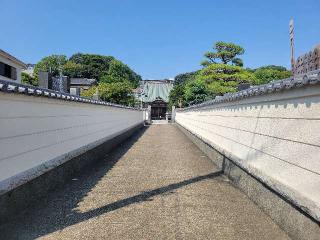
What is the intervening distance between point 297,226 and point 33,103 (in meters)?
4.80

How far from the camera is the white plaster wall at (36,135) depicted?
18.3 feet

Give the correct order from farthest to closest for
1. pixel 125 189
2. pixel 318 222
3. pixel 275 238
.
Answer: pixel 125 189
pixel 275 238
pixel 318 222

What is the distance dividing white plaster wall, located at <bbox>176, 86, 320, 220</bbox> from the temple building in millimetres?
58645

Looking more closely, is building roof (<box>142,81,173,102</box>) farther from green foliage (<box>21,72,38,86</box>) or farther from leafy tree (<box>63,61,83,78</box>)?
leafy tree (<box>63,61,83,78</box>)

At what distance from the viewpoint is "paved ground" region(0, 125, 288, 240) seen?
493cm

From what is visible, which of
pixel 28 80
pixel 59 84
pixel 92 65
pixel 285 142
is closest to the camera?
pixel 285 142

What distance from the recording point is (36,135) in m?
7.04

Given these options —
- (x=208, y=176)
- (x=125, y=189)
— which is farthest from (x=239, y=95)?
(x=125, y=189)

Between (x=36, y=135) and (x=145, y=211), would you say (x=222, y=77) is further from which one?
(x=145, y=211)

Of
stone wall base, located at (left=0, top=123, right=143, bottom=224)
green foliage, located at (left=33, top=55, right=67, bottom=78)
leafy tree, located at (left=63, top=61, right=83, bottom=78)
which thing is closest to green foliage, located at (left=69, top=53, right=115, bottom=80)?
leafy tree, located at (left=63, top=61, right=83, bottom=78)

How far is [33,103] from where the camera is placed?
22.6 feet

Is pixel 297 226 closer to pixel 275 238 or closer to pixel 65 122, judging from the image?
pixel 275 238

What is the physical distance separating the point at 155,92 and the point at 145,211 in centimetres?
7135

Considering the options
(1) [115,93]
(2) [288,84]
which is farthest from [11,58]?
(1) [115,93]
